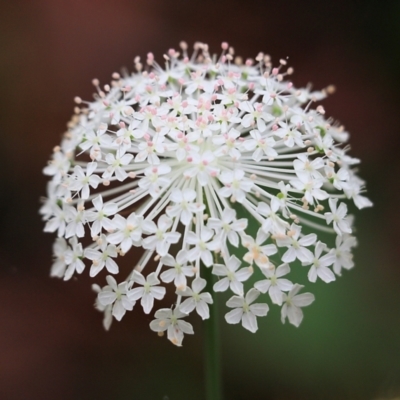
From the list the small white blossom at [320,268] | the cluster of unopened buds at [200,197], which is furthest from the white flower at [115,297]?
the small white blossom at [320,268]

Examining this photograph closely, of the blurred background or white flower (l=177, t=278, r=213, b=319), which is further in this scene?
the blurred background

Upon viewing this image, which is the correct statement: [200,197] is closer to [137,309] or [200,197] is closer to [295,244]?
[295,244]

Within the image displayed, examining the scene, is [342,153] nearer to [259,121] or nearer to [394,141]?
[259,121]

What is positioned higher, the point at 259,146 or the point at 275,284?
the point at 259,146

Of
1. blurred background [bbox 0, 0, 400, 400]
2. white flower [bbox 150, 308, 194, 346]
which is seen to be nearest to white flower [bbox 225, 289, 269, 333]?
white flower [bbox 150, 308, 194, 346]

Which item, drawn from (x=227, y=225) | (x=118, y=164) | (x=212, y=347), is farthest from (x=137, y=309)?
(x=227, y=225)

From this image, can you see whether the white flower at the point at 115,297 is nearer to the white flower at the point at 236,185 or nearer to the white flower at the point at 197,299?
the white flower at the point at 197,299

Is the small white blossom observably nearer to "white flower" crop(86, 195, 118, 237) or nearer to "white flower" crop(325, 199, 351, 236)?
"white flower" crop(325, 199, 351, 236)
